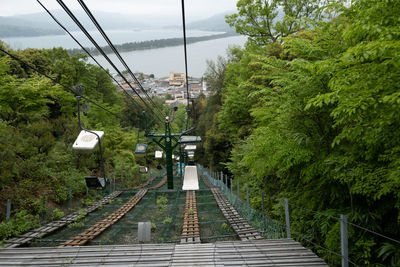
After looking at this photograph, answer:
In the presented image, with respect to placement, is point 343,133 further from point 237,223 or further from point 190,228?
point 190,228

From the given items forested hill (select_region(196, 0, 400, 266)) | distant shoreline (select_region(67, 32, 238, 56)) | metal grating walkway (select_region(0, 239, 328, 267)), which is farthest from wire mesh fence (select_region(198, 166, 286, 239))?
distant shoreline (select_region(67, 32, 238, 56))

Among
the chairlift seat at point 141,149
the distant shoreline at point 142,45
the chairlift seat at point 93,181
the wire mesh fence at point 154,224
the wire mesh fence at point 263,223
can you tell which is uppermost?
the distant shoreline at point 142,45

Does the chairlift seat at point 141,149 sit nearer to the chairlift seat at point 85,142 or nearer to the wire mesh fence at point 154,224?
the wire mesh fence at point 154,224

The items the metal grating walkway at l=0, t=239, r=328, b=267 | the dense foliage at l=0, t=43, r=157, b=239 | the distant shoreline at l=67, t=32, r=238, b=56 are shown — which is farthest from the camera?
the dense foliage at l=0, t=43, r=157, b=239

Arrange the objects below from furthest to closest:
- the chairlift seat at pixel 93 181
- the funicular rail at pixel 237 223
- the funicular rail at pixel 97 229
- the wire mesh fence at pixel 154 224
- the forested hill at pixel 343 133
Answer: the chairlift seat at pixel 93 181 < the wire mesh fence at pixel 154 224 < the funicular rail at pixel 237 223 < the funicular rail at pixel 97 229 < the forested hill at pixel 343 133

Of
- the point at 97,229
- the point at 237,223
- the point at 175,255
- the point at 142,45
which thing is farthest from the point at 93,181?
the point at 175,255

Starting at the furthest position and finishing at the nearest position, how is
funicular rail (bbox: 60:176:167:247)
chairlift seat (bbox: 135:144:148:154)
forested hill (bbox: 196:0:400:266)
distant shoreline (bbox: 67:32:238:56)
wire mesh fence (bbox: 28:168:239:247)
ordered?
chairlift seat (bbox: 135:144:148:154) < wire mesh fence (bbox: 28:168:239:247) < funicular rail (bbox: 60:176:167:247) < distant shoreline (bbox: 67:32:238:56) < forested hill (bbox: 196:0:400:266)

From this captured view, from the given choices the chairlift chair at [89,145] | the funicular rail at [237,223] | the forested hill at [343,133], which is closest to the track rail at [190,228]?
the funicular rail at [237,223]

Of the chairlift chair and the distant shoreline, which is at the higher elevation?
the distant shoreline

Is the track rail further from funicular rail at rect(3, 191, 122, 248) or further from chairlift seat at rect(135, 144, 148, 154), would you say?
chairlift seat at rect(135, 144, 148, 154)

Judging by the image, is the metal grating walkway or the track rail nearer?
the metal grating walkway

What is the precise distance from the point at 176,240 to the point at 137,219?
A: 267cm

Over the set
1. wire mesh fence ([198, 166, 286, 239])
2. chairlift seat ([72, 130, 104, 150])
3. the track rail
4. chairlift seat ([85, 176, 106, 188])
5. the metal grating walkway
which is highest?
chairlift seat ([72, 130, 104, 150])

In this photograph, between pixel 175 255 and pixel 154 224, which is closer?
pixel 175 255
